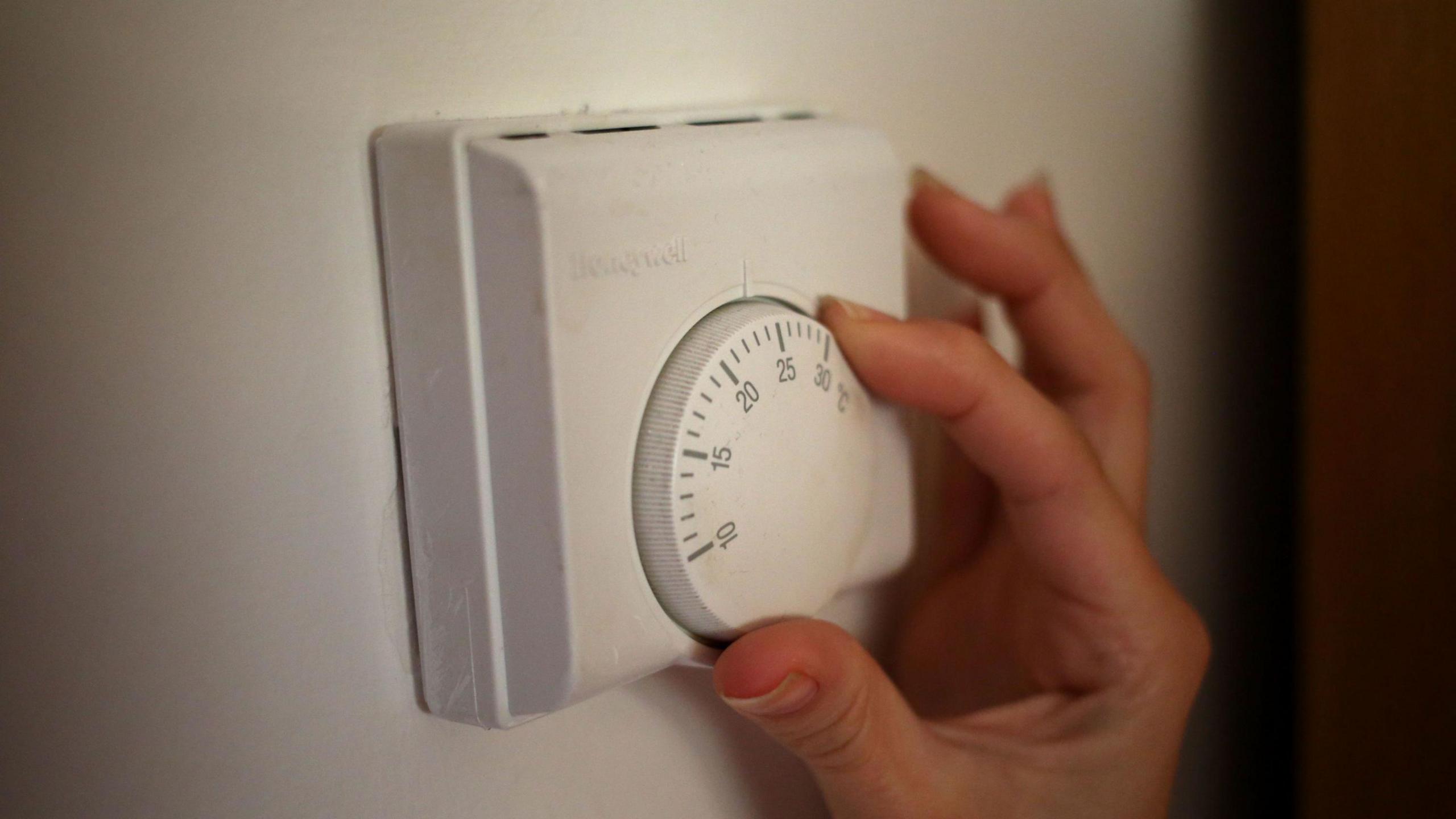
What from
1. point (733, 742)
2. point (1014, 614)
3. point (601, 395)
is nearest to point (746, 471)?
point (601, 395)

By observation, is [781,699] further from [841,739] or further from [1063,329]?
[1063,329]

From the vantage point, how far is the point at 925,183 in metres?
0.50

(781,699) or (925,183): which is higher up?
(925,183)

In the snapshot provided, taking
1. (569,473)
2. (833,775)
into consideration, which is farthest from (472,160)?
(833,775)

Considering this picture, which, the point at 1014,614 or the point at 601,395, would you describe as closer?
the point at 601,395

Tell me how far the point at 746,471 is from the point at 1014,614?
0.83ft

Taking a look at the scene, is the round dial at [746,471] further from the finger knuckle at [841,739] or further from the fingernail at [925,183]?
the fingernail at [925,183]

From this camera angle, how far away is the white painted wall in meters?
0.26

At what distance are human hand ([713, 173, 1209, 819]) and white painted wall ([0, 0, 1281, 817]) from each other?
77mm

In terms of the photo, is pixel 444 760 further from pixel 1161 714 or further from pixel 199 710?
pixel 1161 714

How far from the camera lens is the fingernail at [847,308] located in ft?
1.27

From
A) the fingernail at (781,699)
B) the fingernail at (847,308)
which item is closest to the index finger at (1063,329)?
the fingernail at (847,308)

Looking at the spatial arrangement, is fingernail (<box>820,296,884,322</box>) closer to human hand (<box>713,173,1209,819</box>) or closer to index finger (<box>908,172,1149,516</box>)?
human hand (<box>713,173,1209,819</box>)

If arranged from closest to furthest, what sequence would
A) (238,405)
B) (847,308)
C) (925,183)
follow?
(238,405), (847,308), (925,183)
